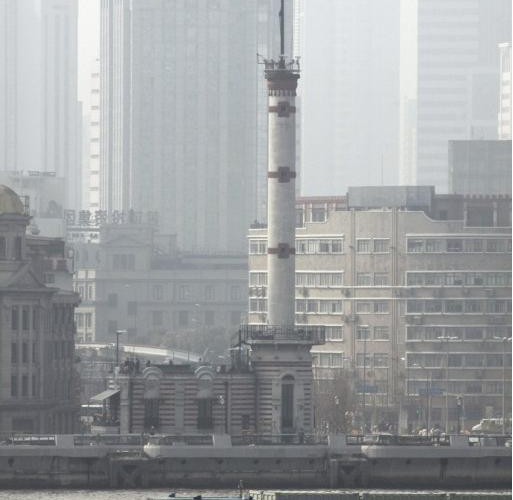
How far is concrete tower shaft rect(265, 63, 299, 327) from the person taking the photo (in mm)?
174875

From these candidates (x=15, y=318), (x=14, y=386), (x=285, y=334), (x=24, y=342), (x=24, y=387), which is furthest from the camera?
(x=24, y=342)

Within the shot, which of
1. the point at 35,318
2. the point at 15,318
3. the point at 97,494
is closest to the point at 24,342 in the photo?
the point at 15,318

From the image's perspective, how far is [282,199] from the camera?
577 ft

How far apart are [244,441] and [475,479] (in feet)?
39.1

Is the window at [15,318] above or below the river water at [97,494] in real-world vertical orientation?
above

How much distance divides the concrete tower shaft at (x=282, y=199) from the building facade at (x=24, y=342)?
16979 millimetres

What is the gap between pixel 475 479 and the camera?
15338 centimetres

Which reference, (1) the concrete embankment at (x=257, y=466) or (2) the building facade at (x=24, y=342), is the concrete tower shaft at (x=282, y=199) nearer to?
(2) the building facade at (x=24, y=342)

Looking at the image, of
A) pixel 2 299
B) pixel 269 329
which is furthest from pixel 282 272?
pixel 2 299

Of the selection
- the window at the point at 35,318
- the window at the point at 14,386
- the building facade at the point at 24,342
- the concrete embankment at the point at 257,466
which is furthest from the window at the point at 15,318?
the concrete embankment at the point at 257,466

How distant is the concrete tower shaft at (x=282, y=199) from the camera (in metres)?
175

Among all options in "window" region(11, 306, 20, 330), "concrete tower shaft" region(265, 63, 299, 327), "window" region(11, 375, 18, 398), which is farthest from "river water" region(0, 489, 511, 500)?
"window" region(11, 306, 20, 330)

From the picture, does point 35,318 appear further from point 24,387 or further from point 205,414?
point 205,414

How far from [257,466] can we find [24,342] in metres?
34.6
